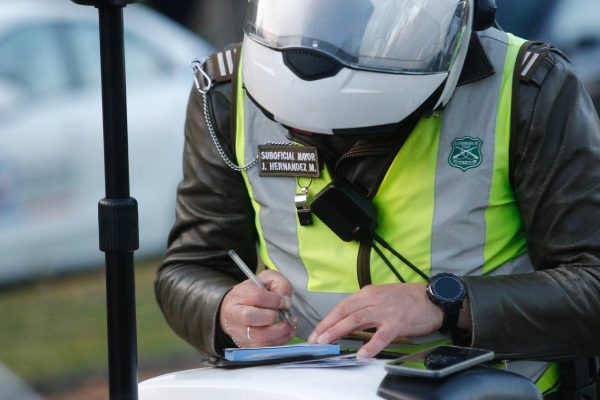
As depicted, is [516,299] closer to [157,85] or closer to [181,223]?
[181,223]

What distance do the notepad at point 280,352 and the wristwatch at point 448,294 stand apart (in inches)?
8.2

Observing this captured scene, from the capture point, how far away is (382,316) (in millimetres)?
2191

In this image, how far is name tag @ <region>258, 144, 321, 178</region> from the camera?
2453 millimetres

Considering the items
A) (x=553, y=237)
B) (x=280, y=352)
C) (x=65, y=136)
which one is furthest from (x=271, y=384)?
(x=65, y=136)

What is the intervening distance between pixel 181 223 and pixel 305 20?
72cm

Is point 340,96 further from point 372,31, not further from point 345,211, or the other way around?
point 345,211

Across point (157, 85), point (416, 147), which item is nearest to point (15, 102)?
point (157, 85)

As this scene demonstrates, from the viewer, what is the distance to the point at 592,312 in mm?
2293

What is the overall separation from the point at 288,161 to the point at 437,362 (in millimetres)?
723

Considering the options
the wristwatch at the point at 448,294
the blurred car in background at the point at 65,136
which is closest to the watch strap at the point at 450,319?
the wristwatch at the point at 448,294

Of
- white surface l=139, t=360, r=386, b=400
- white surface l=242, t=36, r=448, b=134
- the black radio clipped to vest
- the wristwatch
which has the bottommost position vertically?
white surface l=139, t=360, r=386, b=400

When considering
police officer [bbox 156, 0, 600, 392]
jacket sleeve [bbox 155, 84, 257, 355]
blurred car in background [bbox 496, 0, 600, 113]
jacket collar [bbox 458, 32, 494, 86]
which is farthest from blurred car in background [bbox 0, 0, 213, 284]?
jacket collar [bbox 458, 32, 494, 86]

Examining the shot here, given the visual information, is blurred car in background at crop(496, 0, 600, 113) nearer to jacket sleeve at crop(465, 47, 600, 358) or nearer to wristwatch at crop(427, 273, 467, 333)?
jacket sleeve at crop(465, 47, 600, 358)

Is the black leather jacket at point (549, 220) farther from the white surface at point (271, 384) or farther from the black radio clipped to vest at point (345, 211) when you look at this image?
the white surface at point (271, 384)
